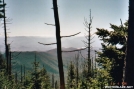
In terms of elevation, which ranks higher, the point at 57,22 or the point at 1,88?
the point at 57,22

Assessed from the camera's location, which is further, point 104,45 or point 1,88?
point 104,45

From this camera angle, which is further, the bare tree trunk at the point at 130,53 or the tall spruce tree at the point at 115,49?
the tall spruce tree at the point at 115,49

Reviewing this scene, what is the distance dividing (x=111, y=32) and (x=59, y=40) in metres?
5.70

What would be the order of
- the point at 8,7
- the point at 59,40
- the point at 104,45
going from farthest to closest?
the point at 8,7, the point at 104,45, the point at 59,40

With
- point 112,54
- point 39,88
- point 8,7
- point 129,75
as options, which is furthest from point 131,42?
point 8,7

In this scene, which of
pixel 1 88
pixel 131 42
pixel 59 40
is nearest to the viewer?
pixel 131 42

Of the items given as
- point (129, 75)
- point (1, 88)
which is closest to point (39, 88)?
point (1, 88)

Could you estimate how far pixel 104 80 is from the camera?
845 centimetres

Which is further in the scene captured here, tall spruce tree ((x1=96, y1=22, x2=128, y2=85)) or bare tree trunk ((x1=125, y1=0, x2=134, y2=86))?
tall spruce tree ((x1=96, y1=22, x2=128, y2=85))

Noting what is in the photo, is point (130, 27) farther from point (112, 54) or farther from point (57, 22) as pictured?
point (112, 54)

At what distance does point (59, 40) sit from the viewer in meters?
8.30

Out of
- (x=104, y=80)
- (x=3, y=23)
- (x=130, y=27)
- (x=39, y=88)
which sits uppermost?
(x=3, y=23)

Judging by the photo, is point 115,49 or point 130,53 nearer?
point 130,53

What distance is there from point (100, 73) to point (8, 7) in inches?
865
